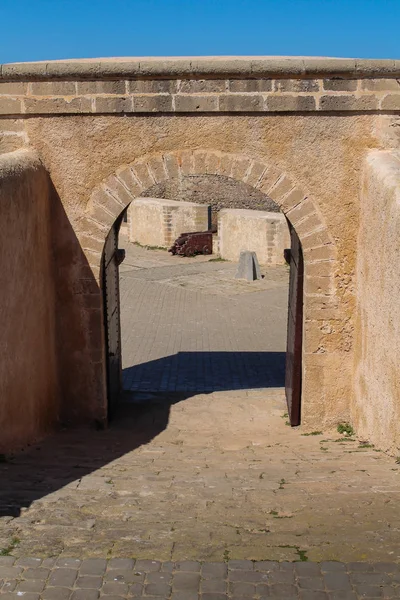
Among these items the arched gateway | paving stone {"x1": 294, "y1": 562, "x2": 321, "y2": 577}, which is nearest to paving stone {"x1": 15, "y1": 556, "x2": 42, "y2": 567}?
paving stone {"x1": 294, "y1": 562, "x2": 321, "y2": 577}

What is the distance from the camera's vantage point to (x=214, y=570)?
3.70 m

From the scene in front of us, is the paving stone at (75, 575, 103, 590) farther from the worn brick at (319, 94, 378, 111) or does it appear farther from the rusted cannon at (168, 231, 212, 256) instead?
the rusted cannon at (168, 231, 212, 256)

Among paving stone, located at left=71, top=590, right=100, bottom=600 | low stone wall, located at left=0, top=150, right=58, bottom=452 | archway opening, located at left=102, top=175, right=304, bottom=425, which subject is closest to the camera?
paving stone, located at left=71, top=590, right=100, bottom=600

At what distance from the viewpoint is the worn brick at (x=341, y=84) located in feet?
22.2

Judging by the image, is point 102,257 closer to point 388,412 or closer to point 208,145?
point 208,145

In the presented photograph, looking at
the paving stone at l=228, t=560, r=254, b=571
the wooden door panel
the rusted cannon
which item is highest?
the rusted cannon

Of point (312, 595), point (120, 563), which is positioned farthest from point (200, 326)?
point (312, 595)

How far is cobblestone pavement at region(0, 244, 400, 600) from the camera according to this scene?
11.8ft

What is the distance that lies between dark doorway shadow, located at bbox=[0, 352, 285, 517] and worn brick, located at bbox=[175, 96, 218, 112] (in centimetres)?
327

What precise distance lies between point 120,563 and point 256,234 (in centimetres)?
1527

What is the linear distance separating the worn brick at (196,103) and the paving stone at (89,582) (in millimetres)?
4577

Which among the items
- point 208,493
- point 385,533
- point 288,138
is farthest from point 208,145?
point 385,533

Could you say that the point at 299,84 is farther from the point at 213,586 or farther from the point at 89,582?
the point at 89,582

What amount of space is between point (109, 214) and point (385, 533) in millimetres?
4264
